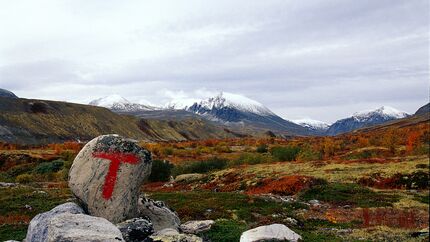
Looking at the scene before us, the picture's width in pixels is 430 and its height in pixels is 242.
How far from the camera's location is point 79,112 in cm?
19700

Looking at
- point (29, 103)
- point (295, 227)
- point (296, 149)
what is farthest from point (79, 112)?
point (295, 227)

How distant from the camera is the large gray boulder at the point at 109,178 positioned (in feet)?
60.0

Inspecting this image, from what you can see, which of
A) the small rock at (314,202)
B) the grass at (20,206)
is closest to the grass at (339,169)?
the small rock at (314,202)

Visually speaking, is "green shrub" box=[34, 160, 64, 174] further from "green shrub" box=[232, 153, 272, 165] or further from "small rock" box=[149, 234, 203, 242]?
"small rock" box=[149, 234, 203, 242]

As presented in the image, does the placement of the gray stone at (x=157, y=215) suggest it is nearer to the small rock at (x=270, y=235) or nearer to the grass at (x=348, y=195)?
the small rock at (x=270, y=235)

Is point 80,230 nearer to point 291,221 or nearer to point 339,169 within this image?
point 291,221

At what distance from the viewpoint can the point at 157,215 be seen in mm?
20531

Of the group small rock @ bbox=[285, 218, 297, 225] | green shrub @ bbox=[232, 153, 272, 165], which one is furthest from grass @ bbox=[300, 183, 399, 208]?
green shrub @ bbox=[232, 153, 272, 165]

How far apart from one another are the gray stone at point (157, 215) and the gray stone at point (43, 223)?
3.29 m

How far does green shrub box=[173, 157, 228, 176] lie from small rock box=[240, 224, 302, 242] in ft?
141

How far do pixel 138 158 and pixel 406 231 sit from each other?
50.8ft

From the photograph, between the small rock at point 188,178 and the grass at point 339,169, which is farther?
the small rock at point 188,178

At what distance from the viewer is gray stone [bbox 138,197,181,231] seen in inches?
792

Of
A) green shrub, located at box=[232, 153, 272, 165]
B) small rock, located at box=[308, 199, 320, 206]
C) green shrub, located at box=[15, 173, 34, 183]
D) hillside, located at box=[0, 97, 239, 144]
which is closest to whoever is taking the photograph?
small rock, located at box=[308, 199, 320, 206]
